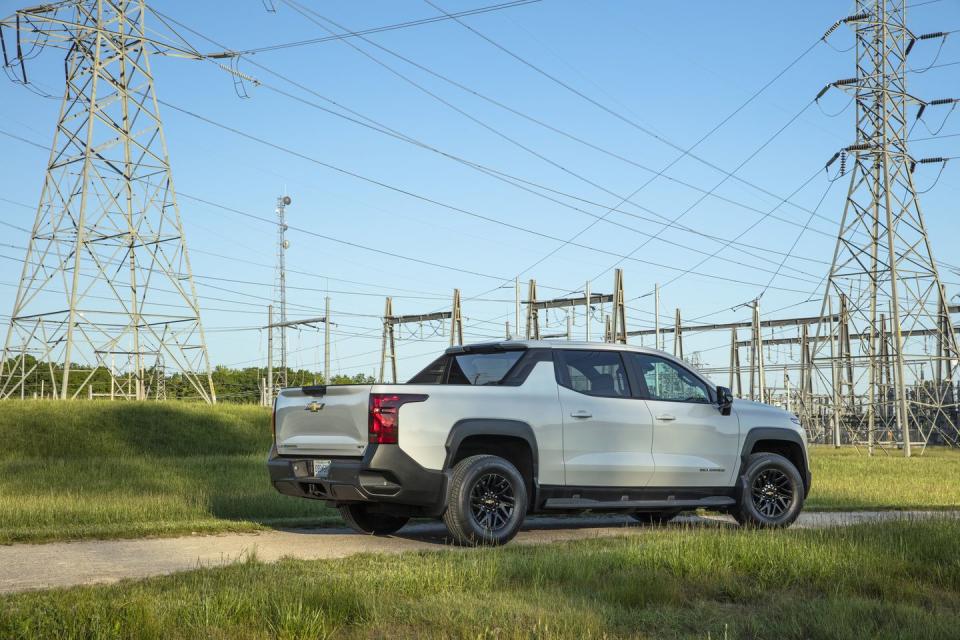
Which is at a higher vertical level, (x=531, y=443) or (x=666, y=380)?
(x=666, y=380)

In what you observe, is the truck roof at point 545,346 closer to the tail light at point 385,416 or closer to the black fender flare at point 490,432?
the black fender flare at point 490,432

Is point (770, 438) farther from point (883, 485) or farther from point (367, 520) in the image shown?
point (883, 485)

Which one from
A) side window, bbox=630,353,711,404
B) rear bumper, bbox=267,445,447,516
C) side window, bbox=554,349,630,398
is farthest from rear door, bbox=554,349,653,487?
rear bumper, bbox=267,445,447,516

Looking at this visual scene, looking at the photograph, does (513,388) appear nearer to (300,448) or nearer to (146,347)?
(300,448)

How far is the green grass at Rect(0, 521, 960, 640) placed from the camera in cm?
580

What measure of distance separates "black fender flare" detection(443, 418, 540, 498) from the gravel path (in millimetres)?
800

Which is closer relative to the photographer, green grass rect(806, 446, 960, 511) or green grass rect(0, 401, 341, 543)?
→ green grass rect(0, 401, 341, 543)

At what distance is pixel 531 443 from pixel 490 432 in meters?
0.53

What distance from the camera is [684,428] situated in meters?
11.9

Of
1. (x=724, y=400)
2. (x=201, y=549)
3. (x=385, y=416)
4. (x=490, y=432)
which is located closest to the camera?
(x=385, y=416)

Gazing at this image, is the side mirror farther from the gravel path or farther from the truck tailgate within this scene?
the truck tailgate

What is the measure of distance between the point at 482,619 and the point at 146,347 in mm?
25700

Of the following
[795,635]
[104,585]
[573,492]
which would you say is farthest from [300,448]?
[795,635]

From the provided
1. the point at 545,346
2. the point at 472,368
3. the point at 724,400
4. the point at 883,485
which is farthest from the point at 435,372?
the point at 883,485
